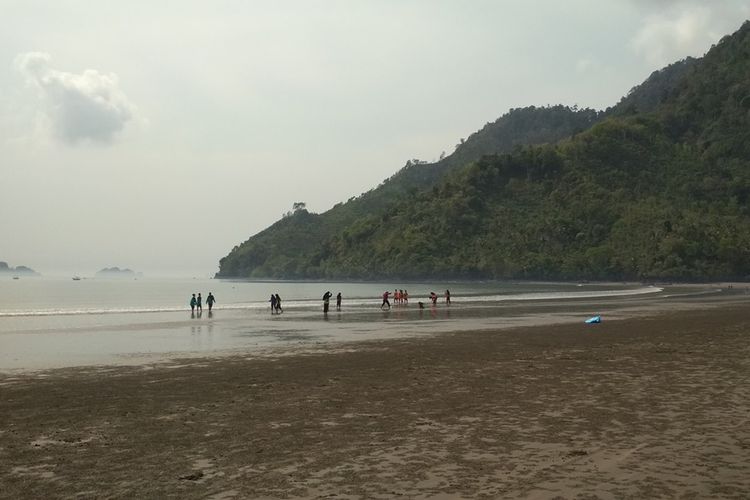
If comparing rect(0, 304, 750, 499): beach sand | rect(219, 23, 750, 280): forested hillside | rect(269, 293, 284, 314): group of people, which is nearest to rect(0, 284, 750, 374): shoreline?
rect(0, 304, 750, 499): beach sand

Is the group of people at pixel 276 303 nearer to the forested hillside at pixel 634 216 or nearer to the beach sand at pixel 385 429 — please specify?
the beach sand at pixel 385 429

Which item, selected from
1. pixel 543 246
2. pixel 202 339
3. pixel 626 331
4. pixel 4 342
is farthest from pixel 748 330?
pixel 543 246

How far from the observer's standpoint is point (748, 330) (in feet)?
103

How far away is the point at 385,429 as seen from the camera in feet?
38.3

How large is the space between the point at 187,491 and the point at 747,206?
193911 mm

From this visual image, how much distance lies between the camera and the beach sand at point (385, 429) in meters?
8.39

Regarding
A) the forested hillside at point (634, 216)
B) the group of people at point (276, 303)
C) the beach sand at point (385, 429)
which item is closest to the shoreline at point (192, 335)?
the beach sand at point (385, 429)

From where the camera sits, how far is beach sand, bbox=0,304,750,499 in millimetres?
8391

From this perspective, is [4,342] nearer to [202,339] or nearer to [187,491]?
[202,339]

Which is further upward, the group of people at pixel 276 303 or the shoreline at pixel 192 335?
the group of people at pixel 276 303

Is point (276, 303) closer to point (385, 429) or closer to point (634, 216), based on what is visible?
point (385, 429)

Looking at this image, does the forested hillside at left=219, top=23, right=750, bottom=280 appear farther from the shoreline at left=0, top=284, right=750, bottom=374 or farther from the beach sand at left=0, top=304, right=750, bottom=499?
the beach sand at left=0, top=304, right=750, bottom=499

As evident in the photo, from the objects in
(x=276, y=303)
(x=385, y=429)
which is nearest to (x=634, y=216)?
(x=276, y=303)

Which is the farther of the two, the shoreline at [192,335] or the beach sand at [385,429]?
the shoreline at [192,335]
